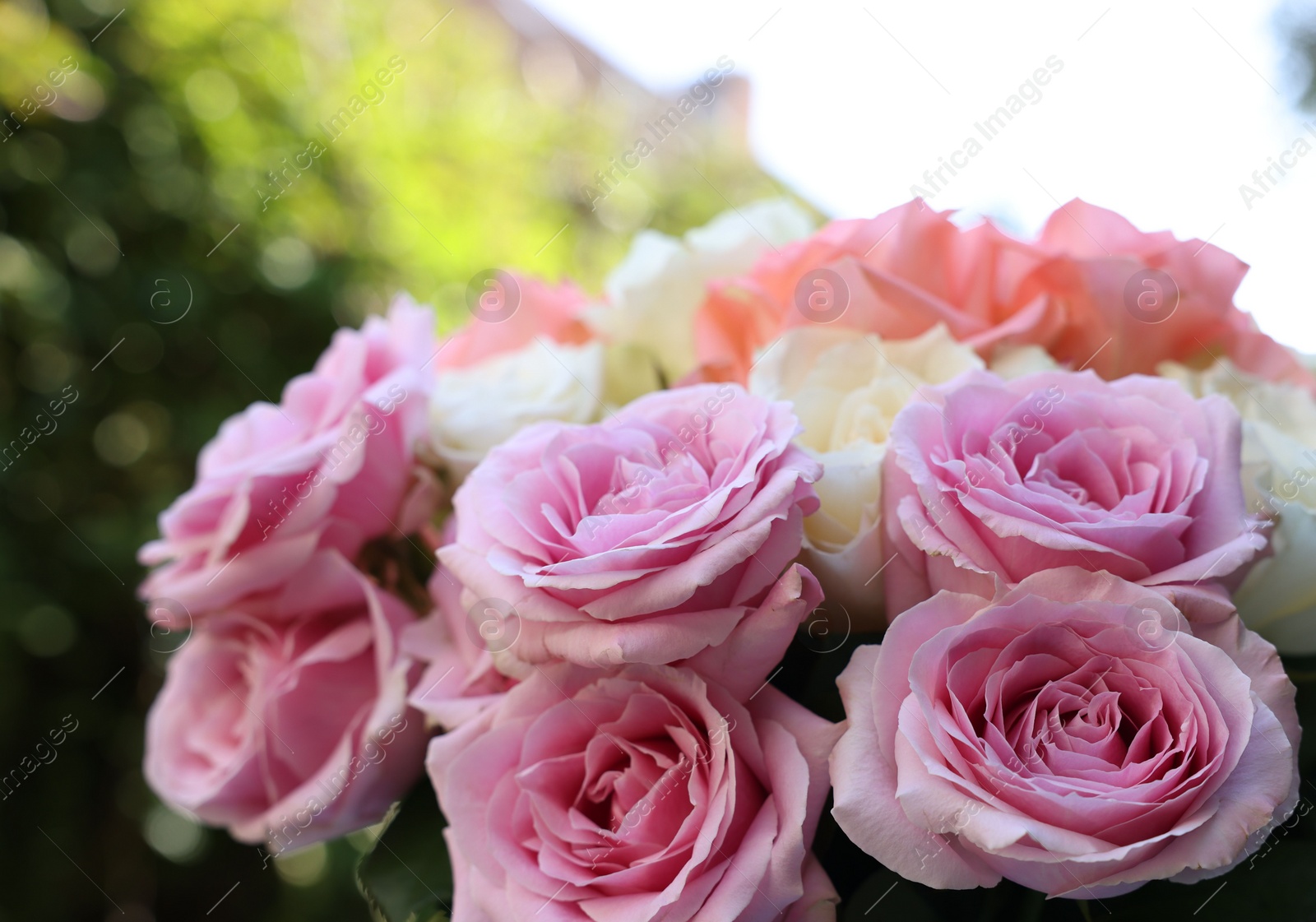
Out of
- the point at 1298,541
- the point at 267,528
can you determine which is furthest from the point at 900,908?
the point at 267,528

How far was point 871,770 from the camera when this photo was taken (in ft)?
0.86

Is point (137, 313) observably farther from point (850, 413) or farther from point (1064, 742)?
point (1064, 742)

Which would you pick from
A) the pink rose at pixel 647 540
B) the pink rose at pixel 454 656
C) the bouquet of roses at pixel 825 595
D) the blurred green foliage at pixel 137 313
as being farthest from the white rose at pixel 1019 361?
the blurred green foliage at pixel 137 313

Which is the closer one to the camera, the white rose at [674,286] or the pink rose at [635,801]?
the pink rose at [635,801]

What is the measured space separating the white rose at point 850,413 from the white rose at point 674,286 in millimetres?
97

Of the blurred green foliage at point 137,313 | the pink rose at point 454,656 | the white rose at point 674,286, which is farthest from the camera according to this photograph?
the blurred green foliage at point 137,313

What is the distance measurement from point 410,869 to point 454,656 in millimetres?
87

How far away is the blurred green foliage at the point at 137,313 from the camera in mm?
825

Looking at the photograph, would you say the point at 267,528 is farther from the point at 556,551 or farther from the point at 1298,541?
the point at 1298,541

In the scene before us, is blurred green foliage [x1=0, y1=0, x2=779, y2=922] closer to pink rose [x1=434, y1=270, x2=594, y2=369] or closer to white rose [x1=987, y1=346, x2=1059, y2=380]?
pink rose [x1=434, y1=270, x2=594, y2=369]

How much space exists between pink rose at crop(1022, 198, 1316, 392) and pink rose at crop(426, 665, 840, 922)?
21cm

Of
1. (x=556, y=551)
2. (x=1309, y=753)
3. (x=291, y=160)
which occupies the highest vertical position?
(x=291, y=160)

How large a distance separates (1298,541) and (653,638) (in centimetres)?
22

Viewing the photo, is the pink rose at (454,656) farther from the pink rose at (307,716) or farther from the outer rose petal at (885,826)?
the outer rose petal at (885,826)
